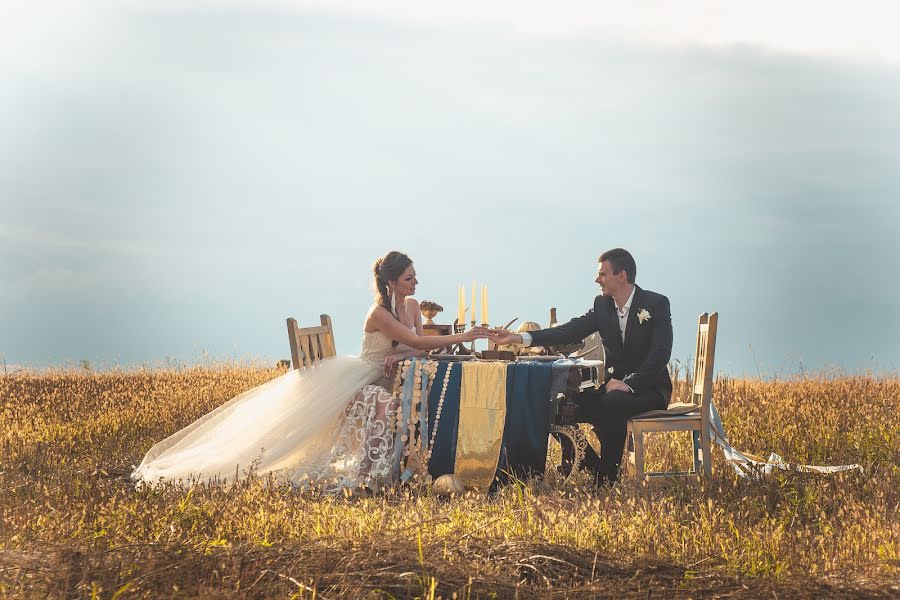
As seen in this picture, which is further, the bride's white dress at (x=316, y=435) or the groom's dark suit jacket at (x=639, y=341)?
the bride's white dress at (x=316, y=435)

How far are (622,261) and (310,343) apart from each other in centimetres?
234

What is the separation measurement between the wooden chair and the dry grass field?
20cm

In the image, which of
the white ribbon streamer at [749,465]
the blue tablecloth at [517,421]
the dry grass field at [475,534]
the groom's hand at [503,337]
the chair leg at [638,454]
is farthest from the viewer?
the groom's hand at [503,337]

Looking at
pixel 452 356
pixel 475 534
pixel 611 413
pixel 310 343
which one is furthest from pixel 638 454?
pixel 310 343

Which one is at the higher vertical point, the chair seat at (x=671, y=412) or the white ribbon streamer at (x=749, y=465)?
the chair seat at (x=671, y=412)

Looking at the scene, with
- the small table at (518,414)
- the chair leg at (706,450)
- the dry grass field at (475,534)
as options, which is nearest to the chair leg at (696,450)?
the chair leg at (706,450)

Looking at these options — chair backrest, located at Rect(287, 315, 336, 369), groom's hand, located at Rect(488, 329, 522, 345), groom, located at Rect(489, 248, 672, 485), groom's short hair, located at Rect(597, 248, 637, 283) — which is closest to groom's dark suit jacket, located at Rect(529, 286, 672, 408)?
groom, located at Rect(489, 248, 672, 485)

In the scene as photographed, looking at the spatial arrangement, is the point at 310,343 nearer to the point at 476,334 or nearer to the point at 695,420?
the point at 476,334

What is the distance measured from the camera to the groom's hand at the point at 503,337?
6.31 meters

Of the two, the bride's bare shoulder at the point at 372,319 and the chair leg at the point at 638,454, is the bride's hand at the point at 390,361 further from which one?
the chair leg at the point at 638,454

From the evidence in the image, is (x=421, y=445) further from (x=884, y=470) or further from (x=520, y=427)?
(x=884, y=470)

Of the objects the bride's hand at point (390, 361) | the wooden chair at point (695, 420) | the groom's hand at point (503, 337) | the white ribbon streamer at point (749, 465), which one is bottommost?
the white ribbon streamer at point (749, 465)

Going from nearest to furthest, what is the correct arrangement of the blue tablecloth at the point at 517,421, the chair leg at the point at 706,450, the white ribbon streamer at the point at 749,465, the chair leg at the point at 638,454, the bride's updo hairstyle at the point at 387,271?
1. the chair leg at the point at 638,454
2. the chair leg at the point at 706,450
3. the blue tablecloth at the point at 517,421
4. the white ribbon streamer at the point at 749,465
5. the bride's updo hairstyle at the point at 387,271

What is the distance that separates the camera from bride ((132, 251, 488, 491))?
20.6 feet
